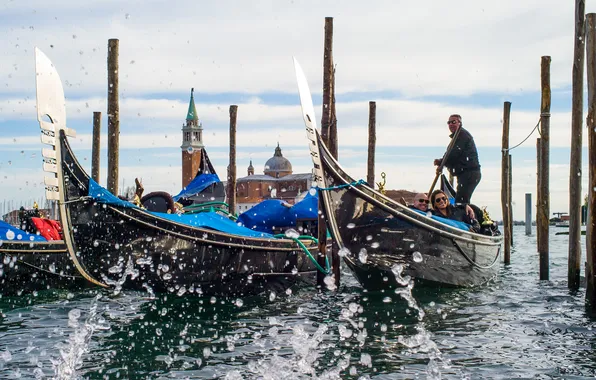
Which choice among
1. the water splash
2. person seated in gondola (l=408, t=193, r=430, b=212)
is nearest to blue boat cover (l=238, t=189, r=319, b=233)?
person seated in gondola (l=408, t=193, r=430, b=212)

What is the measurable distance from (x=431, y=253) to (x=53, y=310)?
4.35 m

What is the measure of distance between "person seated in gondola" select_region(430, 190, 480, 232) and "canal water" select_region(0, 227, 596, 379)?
90cm

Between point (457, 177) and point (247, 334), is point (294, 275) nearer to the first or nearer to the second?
point (457, 177)

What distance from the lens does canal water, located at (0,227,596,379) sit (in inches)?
203

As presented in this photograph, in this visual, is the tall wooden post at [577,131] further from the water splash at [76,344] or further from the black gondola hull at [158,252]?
the water splash at [76,344]

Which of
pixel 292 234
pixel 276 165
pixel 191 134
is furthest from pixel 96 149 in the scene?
pixel 276 165

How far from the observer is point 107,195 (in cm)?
716

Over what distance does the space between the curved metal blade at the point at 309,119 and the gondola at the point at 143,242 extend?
4.38ft

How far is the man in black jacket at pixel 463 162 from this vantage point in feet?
29.9

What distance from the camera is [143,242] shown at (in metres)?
7.56

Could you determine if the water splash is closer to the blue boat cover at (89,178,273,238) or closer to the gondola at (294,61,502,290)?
the blue boat cover at (89,178,273,238)

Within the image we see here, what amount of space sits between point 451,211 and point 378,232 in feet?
5.49

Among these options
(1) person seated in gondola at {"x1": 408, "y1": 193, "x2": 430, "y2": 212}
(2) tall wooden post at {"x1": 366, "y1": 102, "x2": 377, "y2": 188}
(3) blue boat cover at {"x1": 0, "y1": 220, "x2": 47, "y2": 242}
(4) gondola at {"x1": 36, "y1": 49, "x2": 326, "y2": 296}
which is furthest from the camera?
(2) tall wooden post at {"x1": 366, "y1": 102, "x2": 377, "y2": 188}

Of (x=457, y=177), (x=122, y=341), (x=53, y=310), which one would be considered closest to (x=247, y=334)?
(x=122, y=341)
